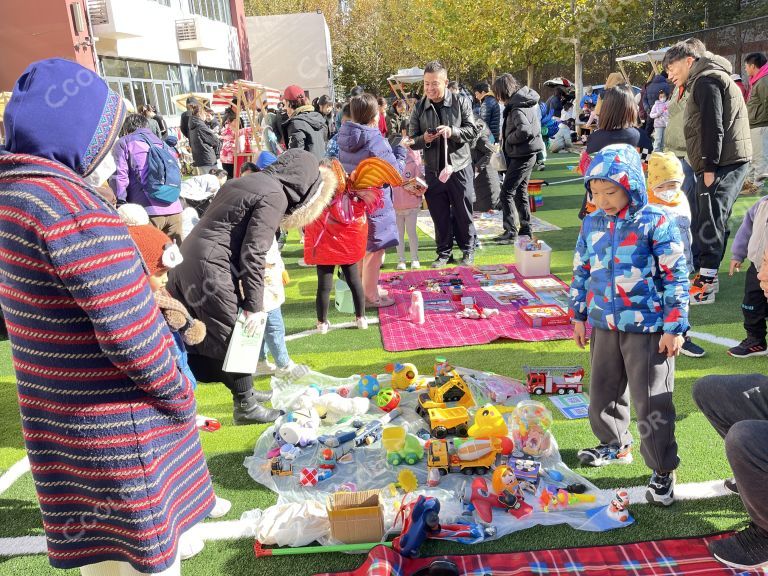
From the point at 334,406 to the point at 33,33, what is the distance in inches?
758

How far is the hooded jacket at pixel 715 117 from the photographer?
5.38 meters

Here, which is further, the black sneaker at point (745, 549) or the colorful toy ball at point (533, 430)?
the colorful toy ball at point (533, 430)

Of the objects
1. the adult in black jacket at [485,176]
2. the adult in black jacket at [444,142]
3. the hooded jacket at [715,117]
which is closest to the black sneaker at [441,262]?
the adult in black jacket at [444,142]

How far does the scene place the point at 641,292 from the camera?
9.70 ft

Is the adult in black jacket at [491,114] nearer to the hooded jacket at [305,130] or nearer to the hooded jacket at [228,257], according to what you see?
the hooded jacket at [305,130]

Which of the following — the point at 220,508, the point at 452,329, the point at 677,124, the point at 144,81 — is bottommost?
the point at 452,329

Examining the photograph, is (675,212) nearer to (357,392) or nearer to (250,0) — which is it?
(357,392)

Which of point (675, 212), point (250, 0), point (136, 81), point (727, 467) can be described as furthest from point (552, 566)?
point (250, 0)

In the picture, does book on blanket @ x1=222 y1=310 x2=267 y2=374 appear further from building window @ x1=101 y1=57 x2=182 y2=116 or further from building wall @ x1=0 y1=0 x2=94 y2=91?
building window @ x1=101 y1=57 x2=182 y2=116

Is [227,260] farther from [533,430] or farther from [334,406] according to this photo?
[533,430]

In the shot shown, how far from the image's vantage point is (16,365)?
5.90ft

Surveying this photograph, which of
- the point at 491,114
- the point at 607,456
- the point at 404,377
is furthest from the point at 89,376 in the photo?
the point at 491,114

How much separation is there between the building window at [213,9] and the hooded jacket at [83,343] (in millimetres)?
30759

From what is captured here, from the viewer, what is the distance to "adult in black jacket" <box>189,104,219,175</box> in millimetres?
10938
